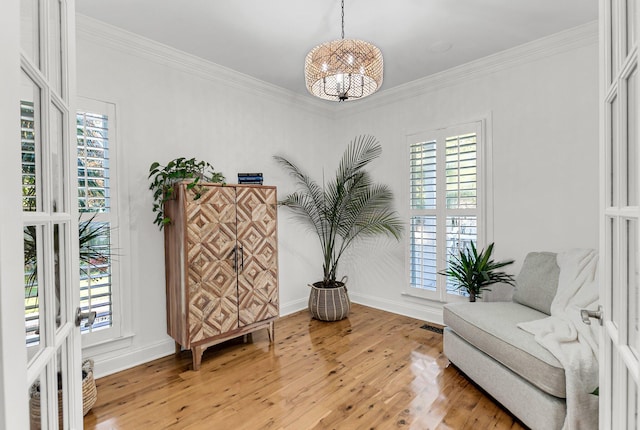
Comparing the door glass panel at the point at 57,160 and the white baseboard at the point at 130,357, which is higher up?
the door glass panel at the point at 57,160

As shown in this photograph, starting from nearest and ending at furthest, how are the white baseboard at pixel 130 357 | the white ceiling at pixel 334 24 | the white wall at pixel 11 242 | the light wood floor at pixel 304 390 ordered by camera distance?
the white wall at pixel 11 242, the light wood floor at pixel 304 390, the white ceiling at pixel 334 24, the white baseboard at pixel 130 357

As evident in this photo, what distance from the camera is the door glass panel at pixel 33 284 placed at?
0.68 m

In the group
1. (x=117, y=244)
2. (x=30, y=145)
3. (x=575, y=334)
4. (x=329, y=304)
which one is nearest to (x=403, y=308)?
(x=329, y=304)

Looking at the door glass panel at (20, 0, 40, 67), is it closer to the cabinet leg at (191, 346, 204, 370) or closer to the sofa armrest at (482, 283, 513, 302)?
the cabinet leg at (191, 346, 204, 370)

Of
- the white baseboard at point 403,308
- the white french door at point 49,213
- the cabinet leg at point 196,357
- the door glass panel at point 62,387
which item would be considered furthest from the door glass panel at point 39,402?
the white baseboard at point 403,308

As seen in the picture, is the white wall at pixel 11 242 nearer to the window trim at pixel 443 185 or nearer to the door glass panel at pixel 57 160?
the door glass panel at pixel 57 160

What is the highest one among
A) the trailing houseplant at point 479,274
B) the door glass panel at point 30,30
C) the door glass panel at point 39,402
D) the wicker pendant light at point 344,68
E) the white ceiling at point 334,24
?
the white ceiling at point 334,24

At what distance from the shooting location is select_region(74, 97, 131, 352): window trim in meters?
2.58

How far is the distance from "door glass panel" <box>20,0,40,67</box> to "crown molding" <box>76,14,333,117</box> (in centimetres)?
216
